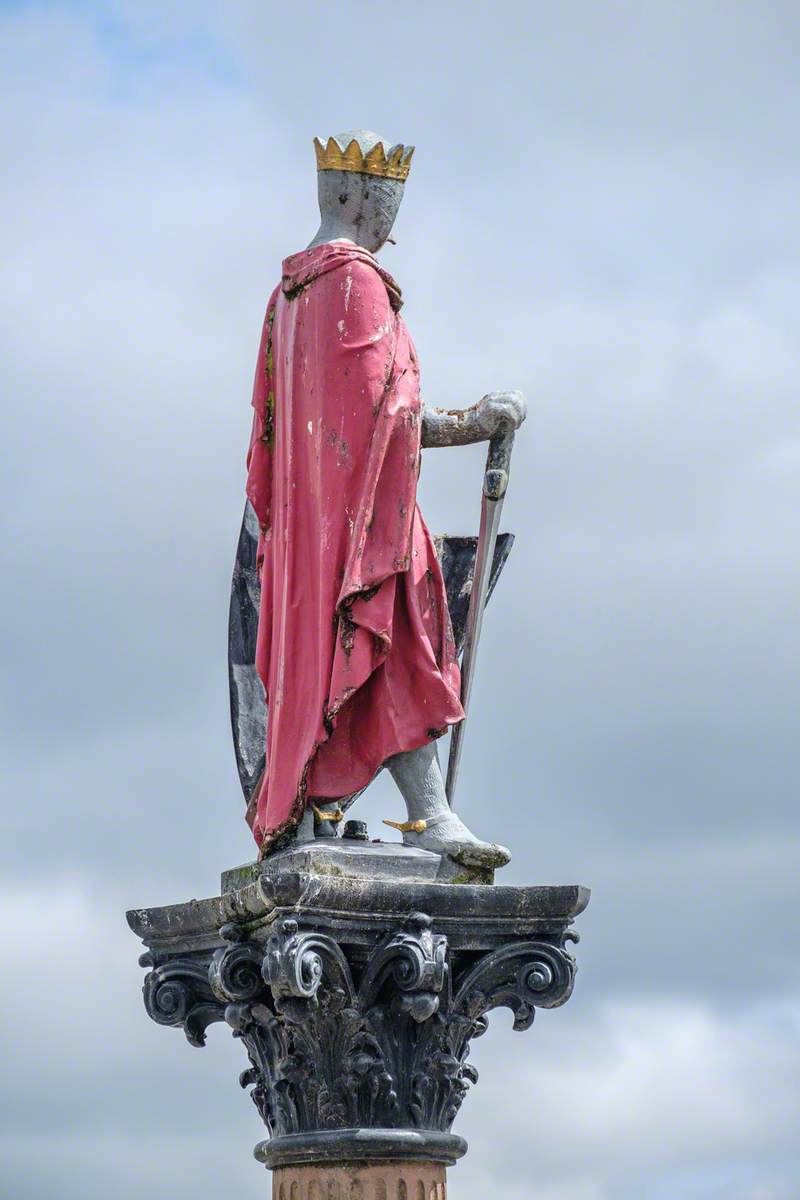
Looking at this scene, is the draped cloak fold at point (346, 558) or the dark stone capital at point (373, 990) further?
the draped cloak fold at point (346, 558)

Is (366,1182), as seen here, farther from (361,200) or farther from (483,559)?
(361,200)

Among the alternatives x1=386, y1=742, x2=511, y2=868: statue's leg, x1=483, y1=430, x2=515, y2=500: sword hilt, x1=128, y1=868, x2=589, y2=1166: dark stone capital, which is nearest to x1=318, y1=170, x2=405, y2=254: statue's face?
x1=483, y1=430, x2=515, y2=500: sword hilt

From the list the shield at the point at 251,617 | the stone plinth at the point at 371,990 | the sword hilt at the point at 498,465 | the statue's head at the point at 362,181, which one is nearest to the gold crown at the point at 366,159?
the statue's head at the point at 362,181

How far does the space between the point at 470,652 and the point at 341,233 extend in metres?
2.70

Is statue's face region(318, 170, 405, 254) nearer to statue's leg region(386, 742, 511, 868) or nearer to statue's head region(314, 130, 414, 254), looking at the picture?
statue's head region(314, 130, 414, 254)

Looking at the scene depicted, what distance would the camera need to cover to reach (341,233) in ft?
54.2

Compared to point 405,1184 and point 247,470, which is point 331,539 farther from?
point 405,1184

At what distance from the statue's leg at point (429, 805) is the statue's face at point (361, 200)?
319cm

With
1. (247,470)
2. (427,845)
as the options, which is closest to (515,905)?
(427,845)

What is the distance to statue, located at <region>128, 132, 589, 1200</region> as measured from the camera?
15219mm

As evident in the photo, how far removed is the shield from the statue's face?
6.49 feet

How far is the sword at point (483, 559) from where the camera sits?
16547mm

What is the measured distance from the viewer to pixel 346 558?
1591cm

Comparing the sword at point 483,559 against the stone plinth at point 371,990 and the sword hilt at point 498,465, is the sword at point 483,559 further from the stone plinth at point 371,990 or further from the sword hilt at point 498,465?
the stone plinth at point 371,990
